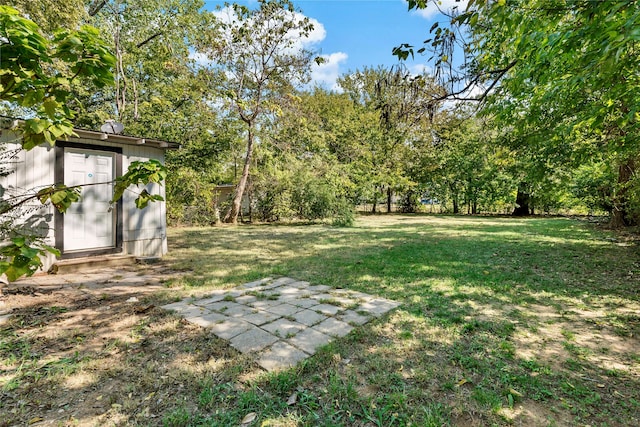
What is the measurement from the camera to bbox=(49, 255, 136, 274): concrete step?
4.48 m

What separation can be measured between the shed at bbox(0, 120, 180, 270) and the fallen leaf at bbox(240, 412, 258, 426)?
4335mm

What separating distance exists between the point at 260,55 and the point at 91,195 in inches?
333

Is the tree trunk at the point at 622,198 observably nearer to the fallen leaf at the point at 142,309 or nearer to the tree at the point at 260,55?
the fallen leaf at the point at 142,309

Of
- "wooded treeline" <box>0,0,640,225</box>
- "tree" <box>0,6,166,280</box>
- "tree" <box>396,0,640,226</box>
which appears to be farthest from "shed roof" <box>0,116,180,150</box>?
"tree" <box>396,0,640,226</box>

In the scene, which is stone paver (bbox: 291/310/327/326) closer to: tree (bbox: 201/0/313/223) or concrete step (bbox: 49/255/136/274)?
concrete step (bbox: 49/255/136/274)

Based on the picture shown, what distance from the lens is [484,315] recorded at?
299cm

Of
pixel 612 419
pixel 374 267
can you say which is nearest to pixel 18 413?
pixel 612 419

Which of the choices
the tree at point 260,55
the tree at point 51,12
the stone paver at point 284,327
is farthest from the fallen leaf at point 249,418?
the tree at point 260,55

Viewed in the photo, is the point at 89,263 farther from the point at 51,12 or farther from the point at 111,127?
the point at 51,12

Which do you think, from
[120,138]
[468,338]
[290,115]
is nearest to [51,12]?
[120,138]

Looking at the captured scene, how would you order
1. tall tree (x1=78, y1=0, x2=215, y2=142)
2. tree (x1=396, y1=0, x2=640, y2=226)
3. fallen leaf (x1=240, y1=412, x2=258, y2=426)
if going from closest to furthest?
fallen leaf (x1=240, y1=412, x2=258, y2=426), tree (x1=396, y1=0, x2=640, y2=226), tall tree (x1=78, y1=0, x2=215, y2=142)

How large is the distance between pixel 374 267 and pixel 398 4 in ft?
12.1

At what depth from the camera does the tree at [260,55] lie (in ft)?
34.8

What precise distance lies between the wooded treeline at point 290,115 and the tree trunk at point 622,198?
4 centimetres
